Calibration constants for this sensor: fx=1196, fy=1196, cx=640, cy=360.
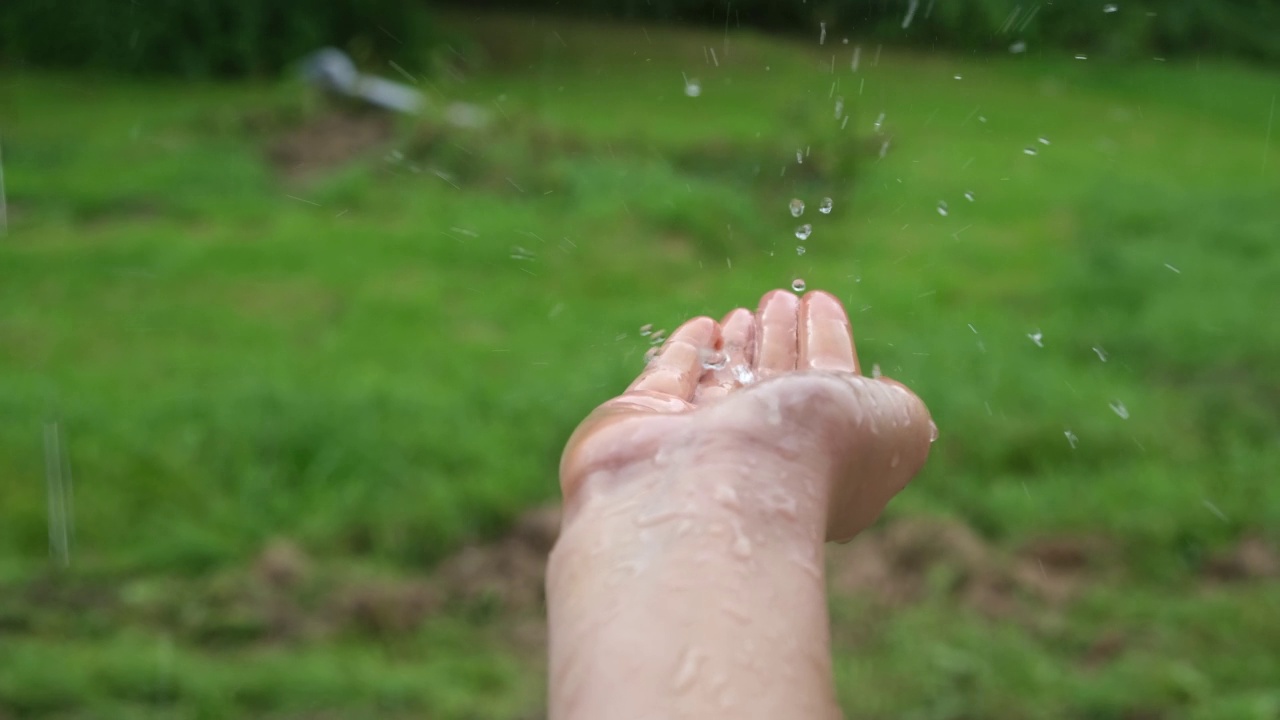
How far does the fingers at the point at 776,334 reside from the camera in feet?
6.43

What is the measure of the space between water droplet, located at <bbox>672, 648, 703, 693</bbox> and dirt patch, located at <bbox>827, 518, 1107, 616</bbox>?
1.69 m

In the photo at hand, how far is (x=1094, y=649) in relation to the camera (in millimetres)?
2658

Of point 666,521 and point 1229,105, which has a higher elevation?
point 666,521

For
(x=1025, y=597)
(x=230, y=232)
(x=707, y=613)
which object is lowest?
(x=230, y=232)

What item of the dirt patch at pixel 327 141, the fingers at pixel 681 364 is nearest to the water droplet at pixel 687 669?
the fingers at pixel 681 364

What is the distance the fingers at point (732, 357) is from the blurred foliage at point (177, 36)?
750cm

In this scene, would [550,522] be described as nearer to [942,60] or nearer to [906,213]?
[906,213]

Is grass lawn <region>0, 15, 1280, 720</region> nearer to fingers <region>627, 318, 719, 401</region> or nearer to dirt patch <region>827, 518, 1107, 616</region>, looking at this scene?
dirt patch <region>827, 518, 1107, 616</region>

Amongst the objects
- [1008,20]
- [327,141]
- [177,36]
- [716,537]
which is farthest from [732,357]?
[1008,20]

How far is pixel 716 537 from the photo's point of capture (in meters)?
1.38

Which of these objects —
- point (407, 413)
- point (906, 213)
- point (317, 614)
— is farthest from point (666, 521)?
point (906, 213)

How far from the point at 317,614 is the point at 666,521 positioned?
161 cm

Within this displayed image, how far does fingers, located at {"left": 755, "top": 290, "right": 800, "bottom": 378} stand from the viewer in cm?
196

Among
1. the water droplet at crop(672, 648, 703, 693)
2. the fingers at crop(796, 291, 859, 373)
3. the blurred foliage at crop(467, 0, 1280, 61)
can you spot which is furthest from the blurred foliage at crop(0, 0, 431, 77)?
the water droplet at crop(672, 648, 703, 693)
